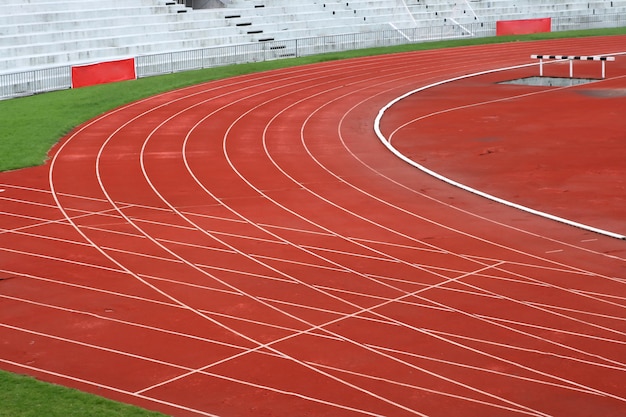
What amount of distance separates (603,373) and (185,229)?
744cm

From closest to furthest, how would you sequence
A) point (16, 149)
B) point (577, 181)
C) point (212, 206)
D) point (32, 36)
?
point (212, 206) → point (577, 181) → point (16, 149) → point (32, 36)

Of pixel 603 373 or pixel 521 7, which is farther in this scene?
pixel 521 7

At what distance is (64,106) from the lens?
2680cm

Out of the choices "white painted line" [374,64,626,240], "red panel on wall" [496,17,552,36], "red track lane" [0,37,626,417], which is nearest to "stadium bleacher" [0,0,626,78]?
"red panel on wall" [496,17,552,36]

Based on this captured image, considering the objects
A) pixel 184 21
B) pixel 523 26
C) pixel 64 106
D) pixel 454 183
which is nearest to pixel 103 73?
pixel 64 106

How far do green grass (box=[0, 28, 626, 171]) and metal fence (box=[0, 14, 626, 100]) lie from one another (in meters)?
0.86

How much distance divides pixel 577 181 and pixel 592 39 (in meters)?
A: 27.0

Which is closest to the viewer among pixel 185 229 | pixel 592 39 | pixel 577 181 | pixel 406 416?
pixel 406 416

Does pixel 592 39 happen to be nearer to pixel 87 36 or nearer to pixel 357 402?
pixel 87 36

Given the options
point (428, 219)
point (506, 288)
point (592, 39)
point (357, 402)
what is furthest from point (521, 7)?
point (357, 402)

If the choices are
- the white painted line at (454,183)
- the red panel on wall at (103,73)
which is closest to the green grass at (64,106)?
the red panel on wall at (103,73)

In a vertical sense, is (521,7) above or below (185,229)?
above

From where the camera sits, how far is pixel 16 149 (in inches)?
849

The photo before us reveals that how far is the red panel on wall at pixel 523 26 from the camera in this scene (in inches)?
1806
